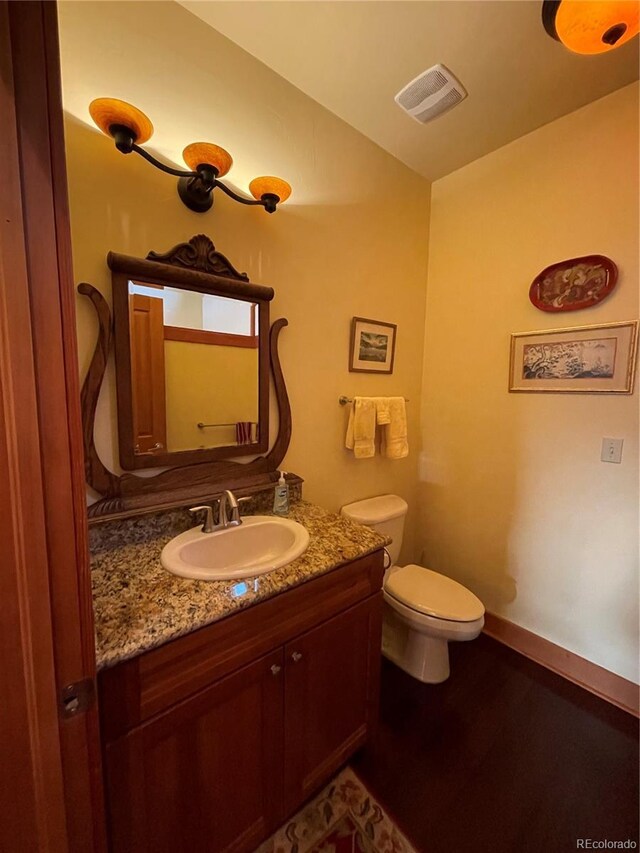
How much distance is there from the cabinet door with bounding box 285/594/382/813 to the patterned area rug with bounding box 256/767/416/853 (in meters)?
0.12

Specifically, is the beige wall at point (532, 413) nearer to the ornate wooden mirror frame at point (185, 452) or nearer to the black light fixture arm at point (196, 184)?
the ornate wooden mirror frame at point (185, 452)

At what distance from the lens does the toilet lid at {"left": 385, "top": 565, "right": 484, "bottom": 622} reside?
146cm

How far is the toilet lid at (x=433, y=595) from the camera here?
4.78ft

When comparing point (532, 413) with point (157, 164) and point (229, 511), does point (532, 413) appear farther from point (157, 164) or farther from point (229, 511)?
point (157, 164)

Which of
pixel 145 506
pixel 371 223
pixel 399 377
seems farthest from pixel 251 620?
pixel 371 223

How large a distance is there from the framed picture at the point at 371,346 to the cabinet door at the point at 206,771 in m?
1.34

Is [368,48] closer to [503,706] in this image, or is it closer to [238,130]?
[238,130]

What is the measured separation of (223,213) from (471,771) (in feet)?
7.53

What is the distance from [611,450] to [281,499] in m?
1.48

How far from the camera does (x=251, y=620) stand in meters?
0.87

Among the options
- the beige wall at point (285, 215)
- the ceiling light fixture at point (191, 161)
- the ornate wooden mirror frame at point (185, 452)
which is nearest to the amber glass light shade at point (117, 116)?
the ceiling light fixture at point (191, 161)

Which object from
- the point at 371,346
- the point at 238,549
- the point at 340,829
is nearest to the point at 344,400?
the point at 371,346

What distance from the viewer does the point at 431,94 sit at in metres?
1.43

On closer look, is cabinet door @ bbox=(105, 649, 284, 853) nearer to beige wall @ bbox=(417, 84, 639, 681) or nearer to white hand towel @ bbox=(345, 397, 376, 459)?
white hand towel @ bbox=(345, 397, 376, 459)
